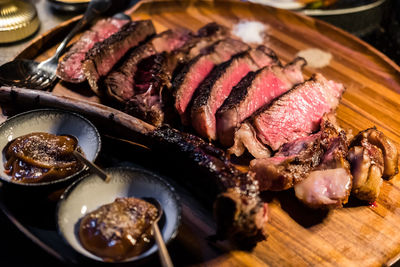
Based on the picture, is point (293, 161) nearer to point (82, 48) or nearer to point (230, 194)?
point (230, 194)

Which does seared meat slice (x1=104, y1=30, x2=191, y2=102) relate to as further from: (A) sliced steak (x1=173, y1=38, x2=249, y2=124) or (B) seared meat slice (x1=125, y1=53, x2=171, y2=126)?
(A) sliced steak (x1=173, y1=38, x2=249, y2=124)

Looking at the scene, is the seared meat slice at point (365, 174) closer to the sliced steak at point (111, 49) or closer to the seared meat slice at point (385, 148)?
the seared meat slice at point (385, 148)

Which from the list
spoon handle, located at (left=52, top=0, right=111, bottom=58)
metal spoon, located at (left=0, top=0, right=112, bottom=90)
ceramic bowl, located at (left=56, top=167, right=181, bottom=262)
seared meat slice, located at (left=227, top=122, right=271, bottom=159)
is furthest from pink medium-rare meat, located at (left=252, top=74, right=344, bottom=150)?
spoon handle, located at (left=52, top=0, right=111, bottom=58)

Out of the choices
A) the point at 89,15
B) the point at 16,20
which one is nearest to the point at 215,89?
the point at 89,15

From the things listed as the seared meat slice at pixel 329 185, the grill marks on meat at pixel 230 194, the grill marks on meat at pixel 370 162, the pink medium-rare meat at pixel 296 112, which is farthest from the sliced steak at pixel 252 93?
the grill marks on meat at pixel 370 162

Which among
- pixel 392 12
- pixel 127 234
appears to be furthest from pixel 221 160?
pixel 392 12

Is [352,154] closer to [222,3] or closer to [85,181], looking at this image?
[85,181]
